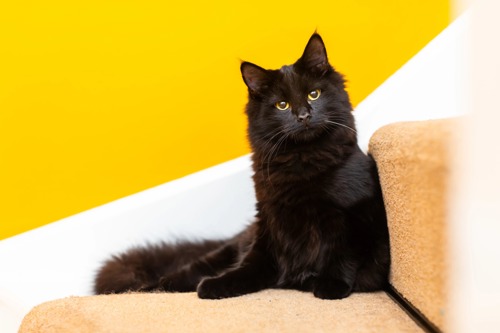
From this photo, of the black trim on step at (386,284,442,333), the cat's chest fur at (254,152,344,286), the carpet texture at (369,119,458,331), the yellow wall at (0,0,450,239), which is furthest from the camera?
the yellow wall at (0,0,450,239)

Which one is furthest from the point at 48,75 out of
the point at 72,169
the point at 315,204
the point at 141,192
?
the point at 315,204

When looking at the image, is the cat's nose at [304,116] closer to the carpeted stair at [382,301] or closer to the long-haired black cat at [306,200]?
the long-haired black cat at [306,200]

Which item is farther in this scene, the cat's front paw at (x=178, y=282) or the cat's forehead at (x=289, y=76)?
the cat's front paw at (x=178, y=282)

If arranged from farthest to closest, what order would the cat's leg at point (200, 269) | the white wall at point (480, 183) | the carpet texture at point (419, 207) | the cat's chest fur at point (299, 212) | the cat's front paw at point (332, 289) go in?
the cat's leg at point (200, 269), the cat's chest fur at point (299, 212), the cat's front paw at point (332, 289), the carpet texture at point (419, 207), the white wall at point (480, 183)

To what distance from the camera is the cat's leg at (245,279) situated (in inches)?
51.4

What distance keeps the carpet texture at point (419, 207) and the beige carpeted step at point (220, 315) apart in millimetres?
96

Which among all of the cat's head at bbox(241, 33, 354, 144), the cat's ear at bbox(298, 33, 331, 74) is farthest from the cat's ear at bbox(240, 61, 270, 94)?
the cat's ear at bbox(298, 33, 331, 74)

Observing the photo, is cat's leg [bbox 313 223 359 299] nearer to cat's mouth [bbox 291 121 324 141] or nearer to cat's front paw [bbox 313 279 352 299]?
cat's front paw [bbox 313 279 352 299]

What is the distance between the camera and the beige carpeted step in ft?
3.28

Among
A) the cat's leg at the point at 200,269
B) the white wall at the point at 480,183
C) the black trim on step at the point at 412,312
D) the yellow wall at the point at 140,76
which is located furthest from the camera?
the yellow wall at the point at 140,76

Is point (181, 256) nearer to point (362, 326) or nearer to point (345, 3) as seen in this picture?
point (362, 326)

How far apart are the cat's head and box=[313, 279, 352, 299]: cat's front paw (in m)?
0.43

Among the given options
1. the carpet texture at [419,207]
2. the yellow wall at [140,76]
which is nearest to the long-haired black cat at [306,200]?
the carpet texture at [419,207]

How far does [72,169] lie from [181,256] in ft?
1.83
